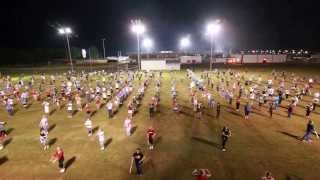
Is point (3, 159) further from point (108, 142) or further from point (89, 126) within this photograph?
point (108, 142)

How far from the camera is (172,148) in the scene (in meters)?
22.1

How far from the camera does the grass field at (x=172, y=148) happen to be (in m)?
18.4

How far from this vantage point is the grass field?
18.4 meters

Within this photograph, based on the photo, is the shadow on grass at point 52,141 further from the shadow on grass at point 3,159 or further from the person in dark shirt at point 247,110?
the person in dark shirt at point 247,110

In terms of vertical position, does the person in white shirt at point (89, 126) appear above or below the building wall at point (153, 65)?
below

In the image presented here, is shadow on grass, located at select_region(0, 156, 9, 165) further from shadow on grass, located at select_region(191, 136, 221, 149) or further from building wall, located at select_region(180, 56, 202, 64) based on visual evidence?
building wall, located at select_region(180, 56, 202, 64)

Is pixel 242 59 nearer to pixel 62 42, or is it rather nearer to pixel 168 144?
pixel 168 144

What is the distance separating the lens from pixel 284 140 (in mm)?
23406

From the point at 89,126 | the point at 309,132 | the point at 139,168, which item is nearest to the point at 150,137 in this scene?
the point at 139,168


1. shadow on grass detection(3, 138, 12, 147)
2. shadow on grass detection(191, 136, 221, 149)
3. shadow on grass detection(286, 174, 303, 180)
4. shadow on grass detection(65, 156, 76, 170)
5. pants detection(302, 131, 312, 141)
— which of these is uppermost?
pants detection(302, 131, 312, 141)

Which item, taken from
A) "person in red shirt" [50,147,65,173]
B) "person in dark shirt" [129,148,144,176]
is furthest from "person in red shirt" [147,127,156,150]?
"person in red shirt" [50,147,65,173]

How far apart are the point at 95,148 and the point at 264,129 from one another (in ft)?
49.5

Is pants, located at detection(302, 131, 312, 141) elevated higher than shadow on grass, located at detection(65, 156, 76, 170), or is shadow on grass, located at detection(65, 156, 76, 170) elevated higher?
pants, located at detection(302, 131, 312, 141)

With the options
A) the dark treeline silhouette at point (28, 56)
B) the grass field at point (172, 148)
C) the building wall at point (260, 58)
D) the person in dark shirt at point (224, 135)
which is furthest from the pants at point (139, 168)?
the dark treeline silhouette at point (28, 56)
